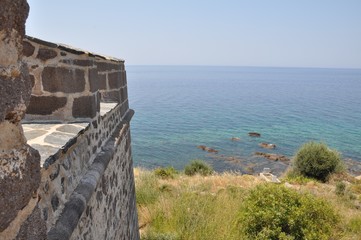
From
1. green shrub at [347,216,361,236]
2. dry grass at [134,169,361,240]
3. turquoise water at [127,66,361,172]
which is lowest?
turquoise water at [127,66,361,172]

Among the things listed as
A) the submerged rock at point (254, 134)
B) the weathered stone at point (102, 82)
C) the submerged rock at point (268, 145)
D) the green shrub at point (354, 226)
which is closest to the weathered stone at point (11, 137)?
the weathered stone at point (102, 82)

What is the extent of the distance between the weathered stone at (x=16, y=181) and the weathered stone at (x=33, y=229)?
0.10 meters

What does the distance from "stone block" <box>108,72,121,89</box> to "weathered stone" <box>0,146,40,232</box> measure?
143 inches

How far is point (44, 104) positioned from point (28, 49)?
0.54m

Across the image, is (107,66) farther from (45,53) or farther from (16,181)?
(16,181)

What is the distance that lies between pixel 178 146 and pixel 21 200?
30.6m

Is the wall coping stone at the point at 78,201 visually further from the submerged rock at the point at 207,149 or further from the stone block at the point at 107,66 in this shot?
the submerged rock at the point at 207,149

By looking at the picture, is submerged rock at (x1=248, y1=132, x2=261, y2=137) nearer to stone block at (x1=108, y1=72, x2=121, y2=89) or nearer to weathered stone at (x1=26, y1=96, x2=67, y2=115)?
stone block at (x1=108, y1=72, x2=121, y2=89)

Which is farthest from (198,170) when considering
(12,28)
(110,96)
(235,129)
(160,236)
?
(235,129)

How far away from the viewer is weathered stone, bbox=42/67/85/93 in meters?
2.91

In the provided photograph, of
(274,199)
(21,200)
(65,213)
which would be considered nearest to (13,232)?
(21,200)

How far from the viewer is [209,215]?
8.70 metres

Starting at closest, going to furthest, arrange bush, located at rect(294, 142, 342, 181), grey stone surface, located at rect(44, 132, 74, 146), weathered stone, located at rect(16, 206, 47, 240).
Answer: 1. weathered stone, located at rect(16, 206, 47, 240)
2. grey stone surface, located at rect(44, 132, 74, 146)
3. bush, located at rect(294, 142, 342, 181)

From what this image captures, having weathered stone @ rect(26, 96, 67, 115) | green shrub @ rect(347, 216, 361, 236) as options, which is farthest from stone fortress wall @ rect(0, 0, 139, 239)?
green shrub @ rect(347, 216, 361, 236)
